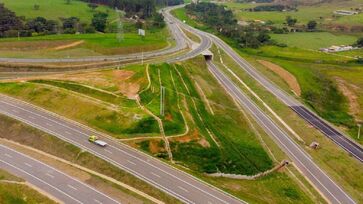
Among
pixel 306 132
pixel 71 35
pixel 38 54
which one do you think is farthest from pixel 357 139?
pixel 71 35

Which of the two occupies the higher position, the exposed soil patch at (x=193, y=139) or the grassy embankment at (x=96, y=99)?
the grassy embankment at (x=96, y=99)

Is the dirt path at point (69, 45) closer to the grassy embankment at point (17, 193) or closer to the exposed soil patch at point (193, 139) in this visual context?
the exposed soil patch at point (193, 139)

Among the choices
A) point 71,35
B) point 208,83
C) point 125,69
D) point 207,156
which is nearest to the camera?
point 207,156

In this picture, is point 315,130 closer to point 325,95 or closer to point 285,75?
point 325,95

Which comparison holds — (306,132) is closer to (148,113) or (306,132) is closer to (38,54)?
(148,113)

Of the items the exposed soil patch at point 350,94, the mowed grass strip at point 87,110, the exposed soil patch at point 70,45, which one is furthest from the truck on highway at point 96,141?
the exposed soil patch at point 70,45

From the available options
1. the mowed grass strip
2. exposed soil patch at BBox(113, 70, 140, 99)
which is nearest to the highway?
exposed soil patch at BBox(113, 70, 140, 99)
